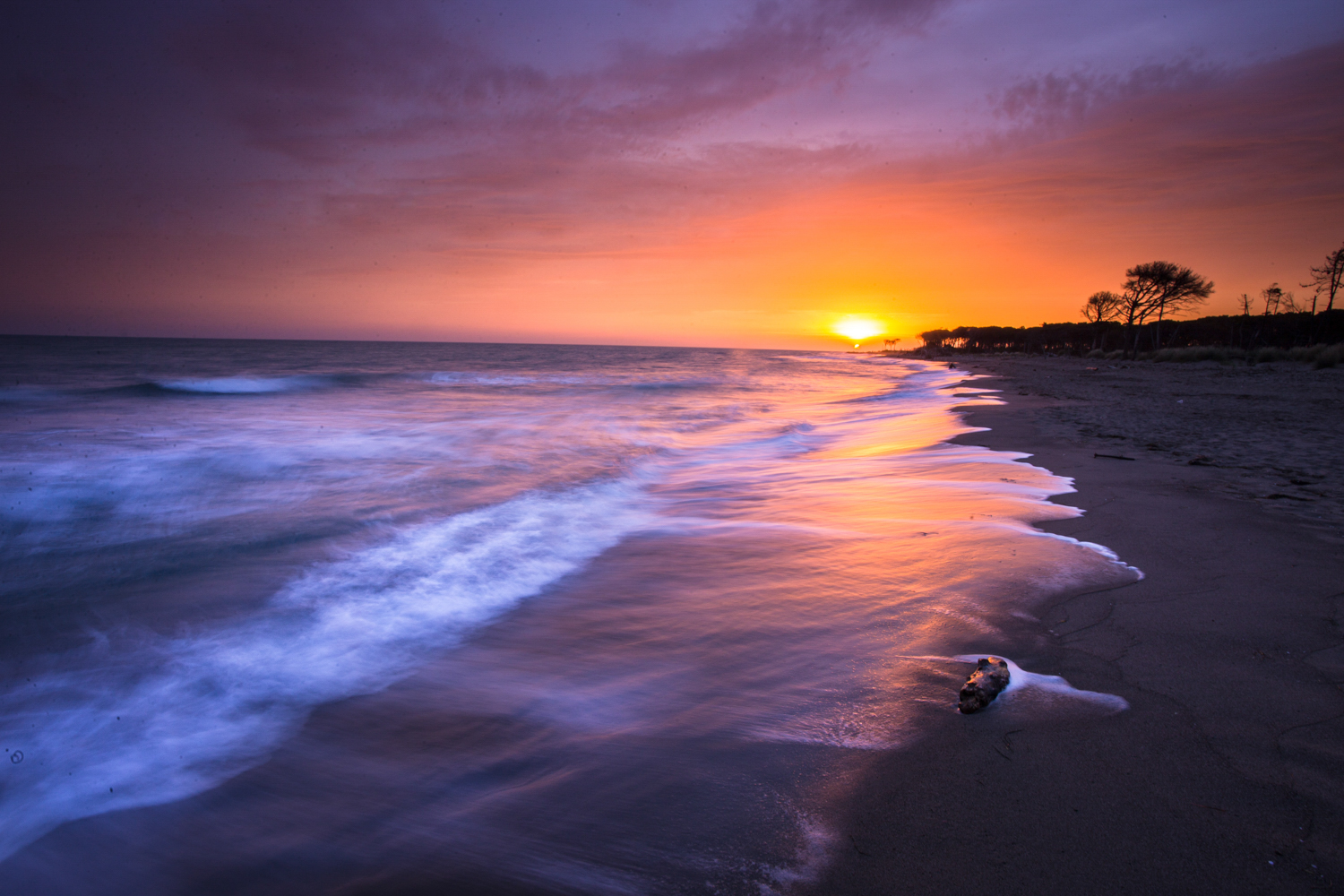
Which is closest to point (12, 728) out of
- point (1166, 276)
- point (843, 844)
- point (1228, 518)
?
point (843, 844)

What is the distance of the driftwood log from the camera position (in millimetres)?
2191

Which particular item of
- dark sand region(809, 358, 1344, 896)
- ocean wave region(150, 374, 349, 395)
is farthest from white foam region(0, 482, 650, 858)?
ocean wave region(150, 374, 349, 395)

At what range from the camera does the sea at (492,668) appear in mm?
1918

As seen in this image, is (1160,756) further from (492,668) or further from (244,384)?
(244,384)

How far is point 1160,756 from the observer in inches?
74.7

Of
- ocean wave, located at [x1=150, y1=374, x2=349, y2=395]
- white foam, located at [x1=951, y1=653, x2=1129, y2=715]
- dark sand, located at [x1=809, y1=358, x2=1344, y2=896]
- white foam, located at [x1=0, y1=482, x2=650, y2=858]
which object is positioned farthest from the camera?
ocean wave, located at [x1=150, y1=374, x2=349, y2=395]

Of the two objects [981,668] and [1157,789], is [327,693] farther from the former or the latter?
[1157,789]

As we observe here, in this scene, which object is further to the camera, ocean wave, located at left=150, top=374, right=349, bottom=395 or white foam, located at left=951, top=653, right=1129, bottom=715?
ocean wave, located at left=150, top=374, right=349, bottom=395

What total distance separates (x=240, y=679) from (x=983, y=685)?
3.70 metres

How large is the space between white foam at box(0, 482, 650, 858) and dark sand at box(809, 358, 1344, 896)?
2.66m

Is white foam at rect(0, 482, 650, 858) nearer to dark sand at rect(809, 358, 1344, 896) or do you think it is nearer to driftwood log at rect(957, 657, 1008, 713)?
dark sand at rect(809, 358, 1344, 896)

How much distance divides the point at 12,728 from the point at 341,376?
3352 centimetres

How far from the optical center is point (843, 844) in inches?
66.6

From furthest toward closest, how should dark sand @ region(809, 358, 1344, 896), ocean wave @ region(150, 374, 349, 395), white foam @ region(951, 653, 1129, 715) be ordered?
ocean wave @ region(150, 374, 349, 395) < white foam @ region(951, 653, 1129, 715) < dark sand @ region(809, 358, 1344, 896)
